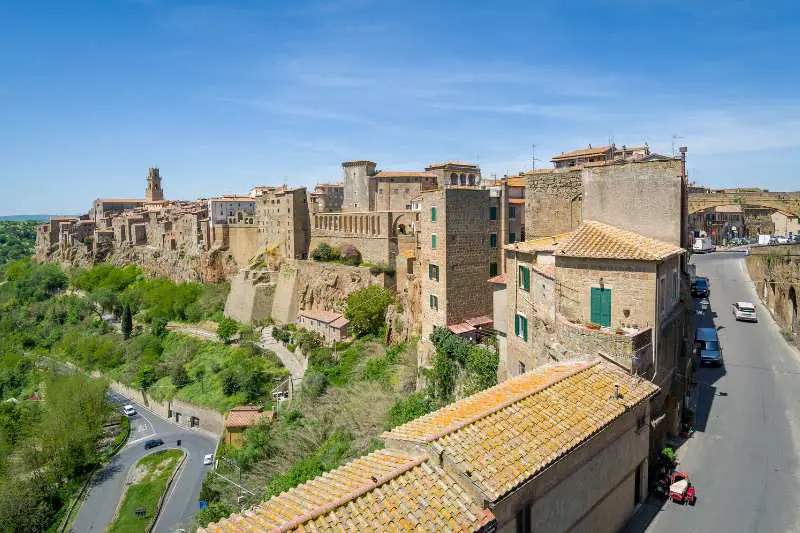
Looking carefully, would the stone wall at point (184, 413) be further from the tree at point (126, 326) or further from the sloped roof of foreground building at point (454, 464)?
the sloped roof of foreground building at point (454, 464)

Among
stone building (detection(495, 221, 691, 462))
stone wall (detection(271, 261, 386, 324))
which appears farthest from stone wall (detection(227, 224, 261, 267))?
stone building (detection(495, 221, 691, 462))

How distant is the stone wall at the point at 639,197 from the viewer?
15.1 meters

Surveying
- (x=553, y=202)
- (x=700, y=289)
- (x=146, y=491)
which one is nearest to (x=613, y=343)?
(x=553, y=202)

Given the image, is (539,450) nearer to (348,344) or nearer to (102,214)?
(348,344)

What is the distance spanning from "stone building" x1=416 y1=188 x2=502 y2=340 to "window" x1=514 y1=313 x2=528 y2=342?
755 centimetres

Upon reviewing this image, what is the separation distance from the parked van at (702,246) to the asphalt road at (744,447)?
2734 centimetres

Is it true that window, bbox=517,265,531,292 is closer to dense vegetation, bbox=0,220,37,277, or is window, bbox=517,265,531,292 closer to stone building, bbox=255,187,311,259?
stone building, bbox=255,187,311,259

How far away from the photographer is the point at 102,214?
315 feet

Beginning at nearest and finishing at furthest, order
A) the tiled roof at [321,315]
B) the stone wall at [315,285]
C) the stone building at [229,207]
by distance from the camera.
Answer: the tiled roof at [321,315] < the stone wall at [315,285] < the stone building at [229,207]

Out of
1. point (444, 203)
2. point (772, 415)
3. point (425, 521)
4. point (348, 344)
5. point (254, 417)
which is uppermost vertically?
point (444, 203)

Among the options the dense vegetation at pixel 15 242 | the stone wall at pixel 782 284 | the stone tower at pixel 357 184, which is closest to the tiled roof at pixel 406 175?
the stone tower at pixel 357 184

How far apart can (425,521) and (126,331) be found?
56279mm

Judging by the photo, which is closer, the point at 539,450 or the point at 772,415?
the point at 539,450

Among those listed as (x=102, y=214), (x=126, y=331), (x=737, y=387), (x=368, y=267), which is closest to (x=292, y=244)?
(x=368, y=267)
